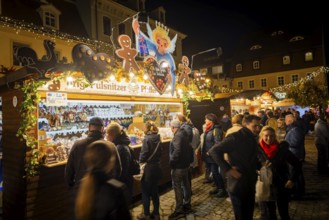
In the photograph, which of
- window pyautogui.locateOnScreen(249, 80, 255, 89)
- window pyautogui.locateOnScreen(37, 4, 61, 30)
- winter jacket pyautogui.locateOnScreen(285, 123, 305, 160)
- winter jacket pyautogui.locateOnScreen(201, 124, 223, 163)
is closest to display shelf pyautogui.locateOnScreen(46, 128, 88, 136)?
winter jacket pyautogui.locateOnScreen(201, 124, 223, 163)

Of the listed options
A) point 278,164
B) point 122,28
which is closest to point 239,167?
point 278,164

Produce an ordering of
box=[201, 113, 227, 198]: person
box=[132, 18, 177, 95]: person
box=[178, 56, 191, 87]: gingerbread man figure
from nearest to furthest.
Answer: box=[201, 113, 227, 198]: person
box=[132, 18, 177, 95]: person
box=[178, 56, 191, 87]: gingerbread man figure

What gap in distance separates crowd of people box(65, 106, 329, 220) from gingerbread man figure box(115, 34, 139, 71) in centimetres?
184

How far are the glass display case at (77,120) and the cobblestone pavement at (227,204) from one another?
6.23 feet

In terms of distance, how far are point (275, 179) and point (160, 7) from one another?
22.5 m

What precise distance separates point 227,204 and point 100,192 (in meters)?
4.52

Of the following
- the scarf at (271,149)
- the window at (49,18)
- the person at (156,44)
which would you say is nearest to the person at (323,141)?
the scarf at (271,149)

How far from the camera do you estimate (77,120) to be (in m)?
6.62

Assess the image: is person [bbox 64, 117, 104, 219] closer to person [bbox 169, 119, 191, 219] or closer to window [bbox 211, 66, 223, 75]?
person [bbox 169, 119, 191, 219]

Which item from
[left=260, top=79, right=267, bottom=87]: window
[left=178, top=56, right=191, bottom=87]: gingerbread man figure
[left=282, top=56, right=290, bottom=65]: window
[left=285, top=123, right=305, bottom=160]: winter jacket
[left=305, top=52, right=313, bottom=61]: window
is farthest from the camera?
[left=260, top=79, right=267, bottom=87]: window

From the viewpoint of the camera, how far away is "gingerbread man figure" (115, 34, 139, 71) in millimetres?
5684

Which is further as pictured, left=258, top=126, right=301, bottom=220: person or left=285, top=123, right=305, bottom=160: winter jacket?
left=285, top=123, right=305, bottom=160: winter jacket

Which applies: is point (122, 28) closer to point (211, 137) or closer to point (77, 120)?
point (77, 120)

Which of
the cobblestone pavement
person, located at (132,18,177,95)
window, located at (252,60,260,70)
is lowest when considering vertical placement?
the cobblestone pavement
